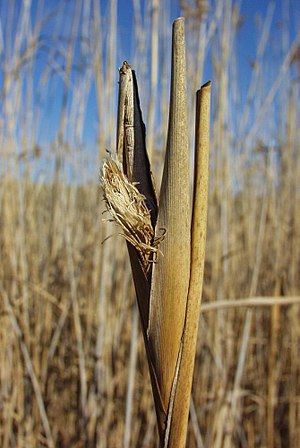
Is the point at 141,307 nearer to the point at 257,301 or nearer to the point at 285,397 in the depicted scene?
the point at 257,301

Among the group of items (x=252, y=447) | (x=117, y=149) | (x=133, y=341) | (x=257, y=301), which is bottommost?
(x=252, y=447)

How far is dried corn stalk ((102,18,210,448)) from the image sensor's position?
0.19 meters

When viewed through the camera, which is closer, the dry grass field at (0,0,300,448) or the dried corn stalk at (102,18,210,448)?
the dried corn stalk at (102,18,210,448)

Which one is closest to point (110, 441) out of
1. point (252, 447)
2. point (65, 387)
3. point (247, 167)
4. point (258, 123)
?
point (65, 387)

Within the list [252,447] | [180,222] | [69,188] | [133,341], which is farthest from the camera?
[69,188]

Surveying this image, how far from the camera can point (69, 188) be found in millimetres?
1126

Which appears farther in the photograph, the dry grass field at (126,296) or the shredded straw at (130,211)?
the dry grass field at (126,296)

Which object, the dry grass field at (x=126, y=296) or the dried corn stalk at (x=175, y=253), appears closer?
the dried corn stalk at (x=175, y=253)

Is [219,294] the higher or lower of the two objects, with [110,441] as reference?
higher

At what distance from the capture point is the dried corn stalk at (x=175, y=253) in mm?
186

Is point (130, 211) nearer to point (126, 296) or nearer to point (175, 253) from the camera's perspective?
point (175, 253)

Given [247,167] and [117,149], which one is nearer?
[117,149]

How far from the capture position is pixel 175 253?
0.19 meters

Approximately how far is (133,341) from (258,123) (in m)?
0.58
